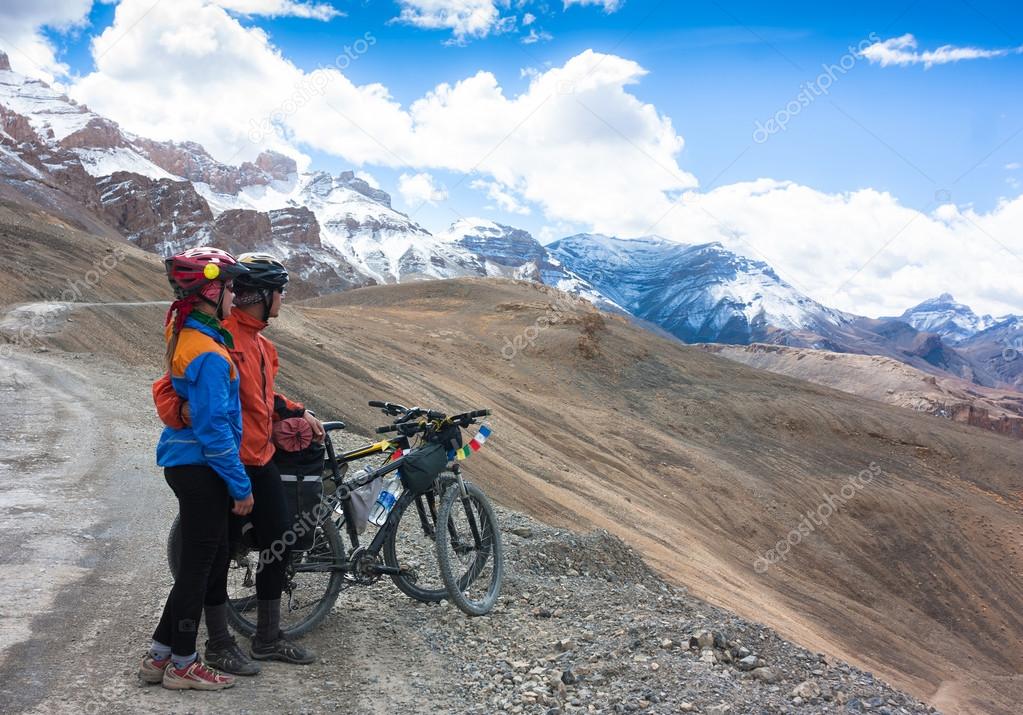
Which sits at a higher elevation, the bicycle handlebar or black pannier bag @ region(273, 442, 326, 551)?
the bicycle handlebar

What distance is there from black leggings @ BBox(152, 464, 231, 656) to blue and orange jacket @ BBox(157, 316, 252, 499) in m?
0.08

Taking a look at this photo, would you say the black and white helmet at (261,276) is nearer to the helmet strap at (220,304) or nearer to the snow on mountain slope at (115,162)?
the helmet strap at (220,304)

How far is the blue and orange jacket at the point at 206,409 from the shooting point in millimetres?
3744

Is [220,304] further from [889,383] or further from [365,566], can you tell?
[889,383]

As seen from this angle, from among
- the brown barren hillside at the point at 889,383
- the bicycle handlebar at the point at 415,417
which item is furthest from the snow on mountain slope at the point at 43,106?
the bicycle handlebar at the point at 415,417

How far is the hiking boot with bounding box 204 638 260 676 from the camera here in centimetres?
422

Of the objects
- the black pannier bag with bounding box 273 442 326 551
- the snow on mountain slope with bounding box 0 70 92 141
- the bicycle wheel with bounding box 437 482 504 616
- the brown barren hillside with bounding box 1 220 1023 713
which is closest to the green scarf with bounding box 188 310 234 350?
the black pannier bag with bounding box 273 442 326 551

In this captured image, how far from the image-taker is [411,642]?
502cm

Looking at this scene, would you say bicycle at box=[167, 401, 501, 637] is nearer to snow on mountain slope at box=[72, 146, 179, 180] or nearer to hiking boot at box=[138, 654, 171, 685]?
hiking boot at box=[138, 654, 171, 685]

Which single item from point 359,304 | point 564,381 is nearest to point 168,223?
point 359,304

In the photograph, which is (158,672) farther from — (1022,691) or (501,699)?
(1022,691)

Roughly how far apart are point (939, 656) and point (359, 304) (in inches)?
1964

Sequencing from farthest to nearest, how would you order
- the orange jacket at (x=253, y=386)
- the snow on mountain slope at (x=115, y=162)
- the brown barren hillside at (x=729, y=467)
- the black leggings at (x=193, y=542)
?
the snow on mountain slope at (x=115, y=162) < the brown barren hillside at (x=729, y=467) < the orange jacket at (x=253, y=386) < the black leggings at (x=193, y=542)

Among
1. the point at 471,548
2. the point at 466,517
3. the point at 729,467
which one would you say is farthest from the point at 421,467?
the point at 729,467
